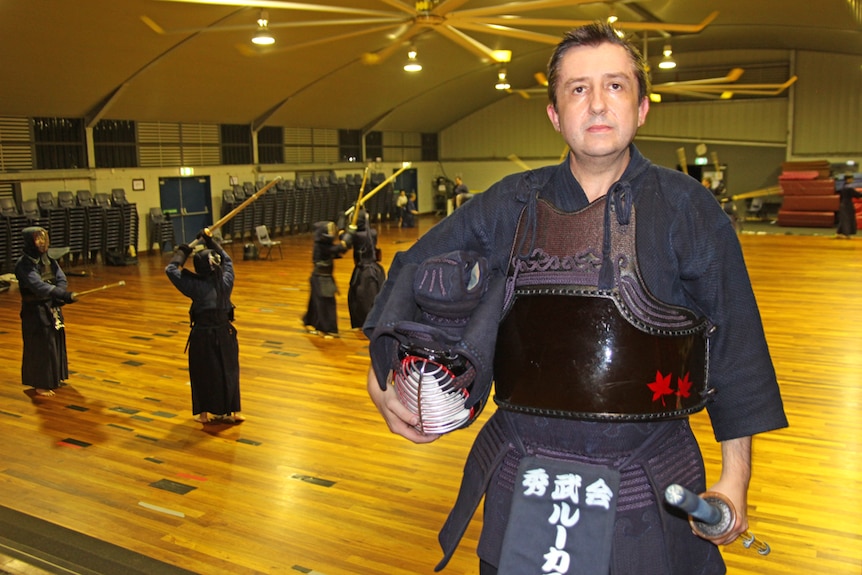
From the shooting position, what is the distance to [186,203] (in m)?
17.6

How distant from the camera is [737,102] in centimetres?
2203

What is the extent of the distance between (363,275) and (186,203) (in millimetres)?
10442

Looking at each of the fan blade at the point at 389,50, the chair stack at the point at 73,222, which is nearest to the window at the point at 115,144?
Result: the chair stack at the point at 73,222

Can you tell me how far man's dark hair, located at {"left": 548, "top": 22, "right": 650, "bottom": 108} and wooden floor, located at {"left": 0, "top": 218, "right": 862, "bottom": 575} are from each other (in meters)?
2.54

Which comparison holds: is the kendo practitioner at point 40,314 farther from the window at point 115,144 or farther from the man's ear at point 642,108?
the window at point 115,144

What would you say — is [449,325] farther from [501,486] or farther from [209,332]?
[209,332]

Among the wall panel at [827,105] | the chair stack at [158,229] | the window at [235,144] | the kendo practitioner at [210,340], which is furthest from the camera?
the wall panel at [827,105]

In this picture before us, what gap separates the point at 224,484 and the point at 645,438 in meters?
3.53

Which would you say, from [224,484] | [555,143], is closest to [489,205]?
[224,484]

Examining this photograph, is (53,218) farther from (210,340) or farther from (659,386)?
Result: (659,386)

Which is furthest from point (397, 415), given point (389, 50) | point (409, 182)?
point (409, 182)

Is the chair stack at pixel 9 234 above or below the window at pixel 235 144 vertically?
below

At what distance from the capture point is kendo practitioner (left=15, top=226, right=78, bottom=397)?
623 centimetres

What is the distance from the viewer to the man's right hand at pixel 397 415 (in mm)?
1491
